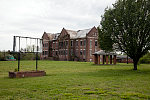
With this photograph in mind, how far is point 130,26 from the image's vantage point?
19.8m

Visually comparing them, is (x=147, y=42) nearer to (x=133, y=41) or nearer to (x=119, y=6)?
(x=133, y=41)

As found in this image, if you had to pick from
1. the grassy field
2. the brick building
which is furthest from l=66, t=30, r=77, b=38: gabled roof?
the grassy field

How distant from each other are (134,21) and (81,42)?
35.3m

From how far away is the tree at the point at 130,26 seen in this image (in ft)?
63.4

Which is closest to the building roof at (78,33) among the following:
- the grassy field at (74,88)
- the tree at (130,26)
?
the tree at (130,26)

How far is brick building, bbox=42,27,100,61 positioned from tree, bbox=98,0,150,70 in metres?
31.0

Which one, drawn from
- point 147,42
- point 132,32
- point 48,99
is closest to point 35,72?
point 48,99

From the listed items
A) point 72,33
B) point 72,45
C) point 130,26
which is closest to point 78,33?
point 72,33

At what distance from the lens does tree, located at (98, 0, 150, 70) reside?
63.4 feet

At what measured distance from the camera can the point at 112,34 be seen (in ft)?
68.5

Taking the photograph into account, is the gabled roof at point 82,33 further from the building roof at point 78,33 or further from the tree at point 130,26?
the tree at point 130,26

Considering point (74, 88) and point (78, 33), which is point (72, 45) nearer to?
point (78, 33)

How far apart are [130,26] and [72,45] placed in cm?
3834

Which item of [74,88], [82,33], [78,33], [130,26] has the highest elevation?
[78,33]
